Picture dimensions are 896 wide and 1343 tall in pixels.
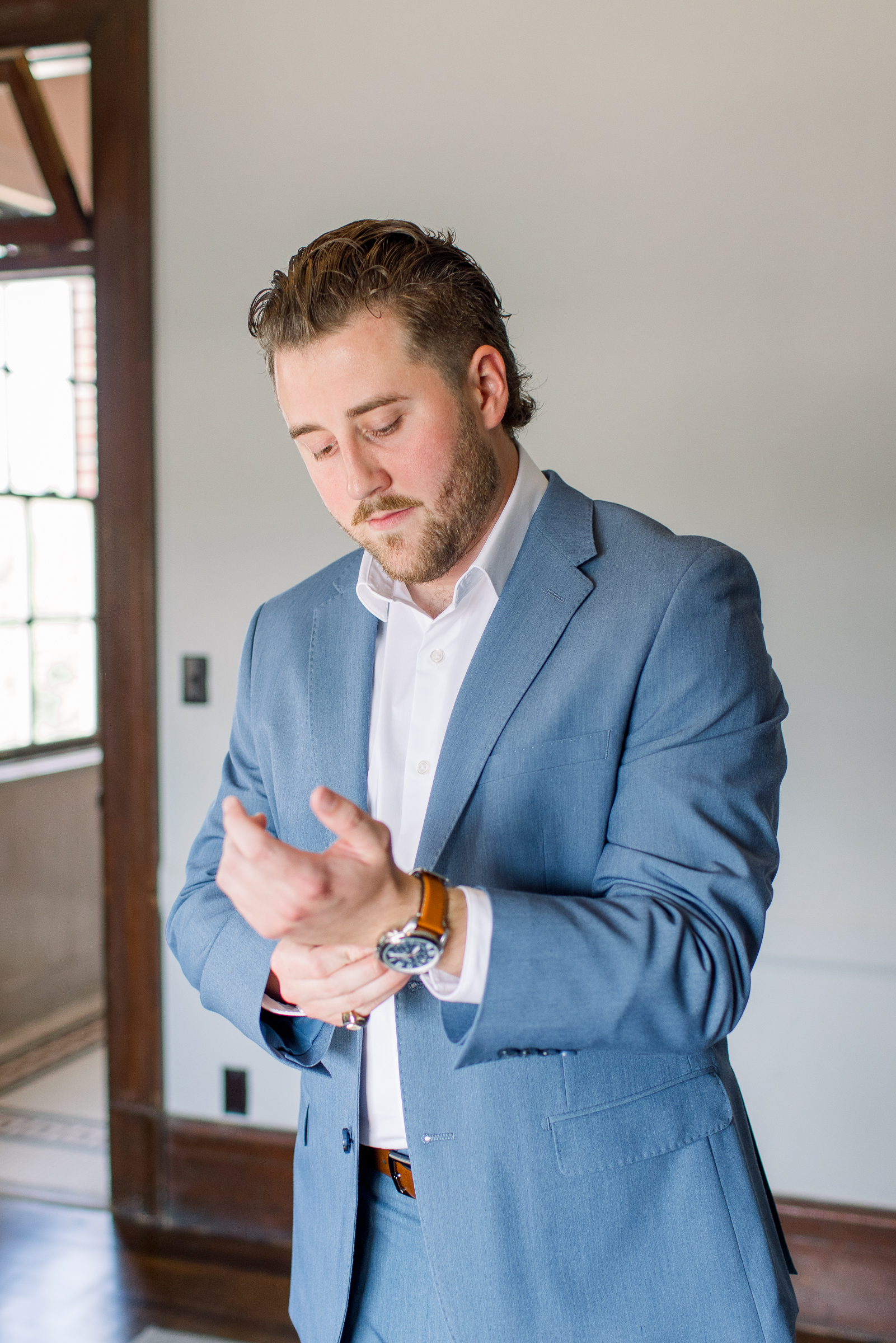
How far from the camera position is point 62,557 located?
4.16 m

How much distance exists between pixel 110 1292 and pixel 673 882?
2.10 metres

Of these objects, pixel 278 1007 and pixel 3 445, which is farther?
pixel 3 445

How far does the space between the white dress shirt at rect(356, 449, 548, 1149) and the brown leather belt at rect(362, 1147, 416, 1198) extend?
0.01 metres

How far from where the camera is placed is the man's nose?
1.09 metres

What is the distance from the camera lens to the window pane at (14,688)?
389 cm

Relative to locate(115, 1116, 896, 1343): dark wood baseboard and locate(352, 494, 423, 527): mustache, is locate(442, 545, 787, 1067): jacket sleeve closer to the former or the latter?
locate(352, 494, 423, 527): mustache

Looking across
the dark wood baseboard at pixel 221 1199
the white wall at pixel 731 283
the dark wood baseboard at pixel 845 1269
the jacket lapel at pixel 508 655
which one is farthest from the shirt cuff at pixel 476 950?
the dark wood baseboard at pixel 221 1199

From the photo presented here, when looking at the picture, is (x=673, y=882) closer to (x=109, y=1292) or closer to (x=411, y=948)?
(x=411, y=948)

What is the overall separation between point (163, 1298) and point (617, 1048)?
6.49 ft

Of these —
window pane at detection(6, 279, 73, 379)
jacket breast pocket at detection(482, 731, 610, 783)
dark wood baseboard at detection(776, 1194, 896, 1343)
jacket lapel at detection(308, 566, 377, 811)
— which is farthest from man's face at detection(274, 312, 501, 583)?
window pane at detection(6, 279, 73, 379)

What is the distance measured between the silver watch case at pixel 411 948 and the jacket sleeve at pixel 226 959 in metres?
0.24

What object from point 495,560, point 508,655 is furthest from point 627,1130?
point 495,560

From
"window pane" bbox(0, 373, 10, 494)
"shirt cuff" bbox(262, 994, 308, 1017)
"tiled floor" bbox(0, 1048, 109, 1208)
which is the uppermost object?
"window pane" bbox(0, 373, 10, 494)

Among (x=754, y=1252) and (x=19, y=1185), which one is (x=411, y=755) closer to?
(x=754, y=1252)
